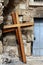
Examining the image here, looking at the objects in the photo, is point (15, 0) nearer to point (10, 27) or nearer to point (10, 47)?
point (10, 27)

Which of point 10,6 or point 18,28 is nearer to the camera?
point 18,28

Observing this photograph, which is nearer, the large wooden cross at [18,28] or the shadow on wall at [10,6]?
the large wooden cross at [18,28]

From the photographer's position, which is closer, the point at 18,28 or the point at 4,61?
the point at 4,61

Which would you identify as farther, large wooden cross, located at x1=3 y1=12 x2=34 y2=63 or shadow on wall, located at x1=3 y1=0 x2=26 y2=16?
shadow on wall, located at x1=3 y1=0 x2=26 y2=16

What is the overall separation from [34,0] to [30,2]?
0.13 metres

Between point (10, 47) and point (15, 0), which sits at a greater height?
point (15, 0)

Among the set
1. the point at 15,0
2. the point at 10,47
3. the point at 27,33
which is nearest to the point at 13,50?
the point at 10,47

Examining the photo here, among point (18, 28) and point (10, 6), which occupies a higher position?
point (10, 6)

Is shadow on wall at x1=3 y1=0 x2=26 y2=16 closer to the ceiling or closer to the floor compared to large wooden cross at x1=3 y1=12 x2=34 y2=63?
closer to the ceiling

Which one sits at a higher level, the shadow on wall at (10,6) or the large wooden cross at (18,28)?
the shadow on wall at (10,6)

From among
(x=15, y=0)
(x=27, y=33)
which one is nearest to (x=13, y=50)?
(x=27, y=33)

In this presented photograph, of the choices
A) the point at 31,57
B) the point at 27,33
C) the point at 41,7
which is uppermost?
the point at 41,7

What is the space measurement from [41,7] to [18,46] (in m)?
1.27

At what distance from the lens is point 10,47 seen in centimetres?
758
